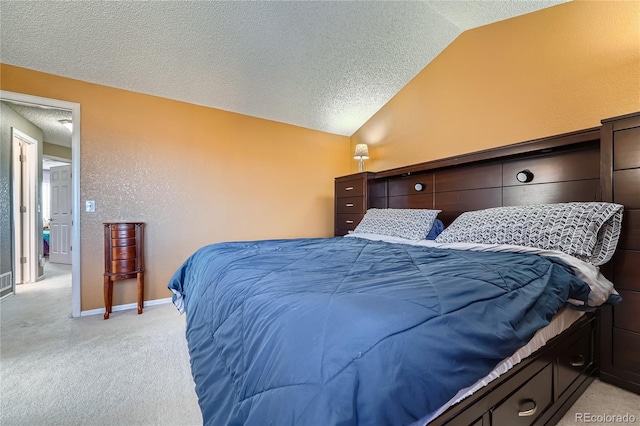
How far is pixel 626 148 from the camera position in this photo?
1.49 m

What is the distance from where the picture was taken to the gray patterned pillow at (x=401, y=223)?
7.54 ft

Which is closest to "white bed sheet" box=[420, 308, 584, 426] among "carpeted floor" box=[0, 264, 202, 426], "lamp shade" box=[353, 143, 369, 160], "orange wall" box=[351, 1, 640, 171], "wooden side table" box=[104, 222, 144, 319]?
"carpeted floor" box=[0, 264, 202, 426]

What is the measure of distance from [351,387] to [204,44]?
9.40 feet

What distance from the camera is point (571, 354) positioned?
1347mm

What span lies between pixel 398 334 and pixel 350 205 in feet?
9.49

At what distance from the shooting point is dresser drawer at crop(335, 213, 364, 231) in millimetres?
3271

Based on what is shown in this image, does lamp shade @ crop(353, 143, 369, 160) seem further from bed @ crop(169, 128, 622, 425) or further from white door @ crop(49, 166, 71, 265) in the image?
white door @ crop(49, 166, 71, 265)

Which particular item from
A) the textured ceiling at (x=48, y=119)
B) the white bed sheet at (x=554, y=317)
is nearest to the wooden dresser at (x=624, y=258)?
the white bed sheet at (x=554, y=317)

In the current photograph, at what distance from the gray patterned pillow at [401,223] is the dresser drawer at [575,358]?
1.07 metres

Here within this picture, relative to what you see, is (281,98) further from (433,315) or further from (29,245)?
(29,245)

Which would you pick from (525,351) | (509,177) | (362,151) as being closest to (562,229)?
(509,177)

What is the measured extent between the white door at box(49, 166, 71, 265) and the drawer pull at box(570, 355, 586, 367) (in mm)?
7090

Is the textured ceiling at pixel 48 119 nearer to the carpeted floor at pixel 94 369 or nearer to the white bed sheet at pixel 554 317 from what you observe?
the carpeted floor at pixel 94 369

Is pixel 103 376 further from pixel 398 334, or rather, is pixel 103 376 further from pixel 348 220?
pixel 348 220
